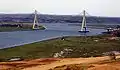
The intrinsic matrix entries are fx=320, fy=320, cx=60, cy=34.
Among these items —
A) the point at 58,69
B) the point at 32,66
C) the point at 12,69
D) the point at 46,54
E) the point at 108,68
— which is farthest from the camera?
the point at 46,54

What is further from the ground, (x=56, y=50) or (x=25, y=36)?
(x=56, y=50)

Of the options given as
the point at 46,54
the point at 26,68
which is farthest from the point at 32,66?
the point at 46,54

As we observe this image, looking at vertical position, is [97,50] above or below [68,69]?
below

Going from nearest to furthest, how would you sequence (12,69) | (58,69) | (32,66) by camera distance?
(58,69)
(12,69)
(32,66)

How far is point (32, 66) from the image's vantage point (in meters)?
24.3

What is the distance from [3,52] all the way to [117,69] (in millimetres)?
23149

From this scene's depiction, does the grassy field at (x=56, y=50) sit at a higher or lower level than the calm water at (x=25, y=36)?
higher

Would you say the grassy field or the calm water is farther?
the calm water

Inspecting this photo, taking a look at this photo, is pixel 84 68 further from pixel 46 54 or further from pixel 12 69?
pixel 46 54

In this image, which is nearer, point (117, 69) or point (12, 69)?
point (117, 69)

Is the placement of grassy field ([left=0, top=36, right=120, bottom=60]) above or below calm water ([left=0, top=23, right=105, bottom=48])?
above

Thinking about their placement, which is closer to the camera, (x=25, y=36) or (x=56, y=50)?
(x=56, y=50)

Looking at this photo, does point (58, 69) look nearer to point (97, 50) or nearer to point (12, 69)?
point (12, 69)

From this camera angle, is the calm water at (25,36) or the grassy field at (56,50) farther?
the calm water at (25,36)
